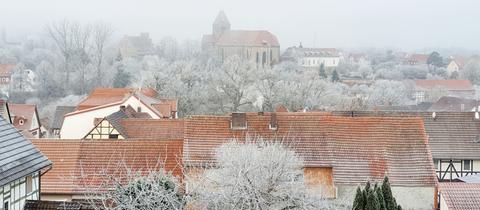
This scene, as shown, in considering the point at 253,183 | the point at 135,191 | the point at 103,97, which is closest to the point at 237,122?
the point at 253,183

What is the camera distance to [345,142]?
2088 cm

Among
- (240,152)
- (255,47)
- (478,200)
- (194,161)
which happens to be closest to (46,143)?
(194,161)

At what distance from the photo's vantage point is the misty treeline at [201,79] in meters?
54.5

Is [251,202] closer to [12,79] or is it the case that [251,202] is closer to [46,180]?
[46,180]

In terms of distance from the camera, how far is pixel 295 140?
67.8 feet

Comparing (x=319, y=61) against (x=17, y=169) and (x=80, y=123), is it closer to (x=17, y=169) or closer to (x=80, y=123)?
(x=80, y=123)

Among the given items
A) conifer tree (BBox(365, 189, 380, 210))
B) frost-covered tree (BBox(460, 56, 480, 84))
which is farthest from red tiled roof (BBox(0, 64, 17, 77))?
conifer tree (BBox(365, 189, 380, 210))

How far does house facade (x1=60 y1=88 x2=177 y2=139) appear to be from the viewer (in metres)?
33.8

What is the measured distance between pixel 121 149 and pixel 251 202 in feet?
32.9

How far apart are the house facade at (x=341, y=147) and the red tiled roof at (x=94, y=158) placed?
3.29 feet

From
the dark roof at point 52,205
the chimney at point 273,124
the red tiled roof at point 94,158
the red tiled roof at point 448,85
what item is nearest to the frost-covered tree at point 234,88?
the chimney at point 273,124

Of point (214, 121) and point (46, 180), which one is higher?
point (214, 121)

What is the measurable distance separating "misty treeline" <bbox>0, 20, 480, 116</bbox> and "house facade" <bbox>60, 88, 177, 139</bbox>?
9154 mm

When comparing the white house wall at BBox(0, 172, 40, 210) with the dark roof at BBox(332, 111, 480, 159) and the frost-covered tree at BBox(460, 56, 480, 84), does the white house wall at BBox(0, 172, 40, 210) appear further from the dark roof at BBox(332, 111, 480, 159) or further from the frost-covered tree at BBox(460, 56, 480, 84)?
the frost-covered tree at BBox(460, 56, 480, 84)
